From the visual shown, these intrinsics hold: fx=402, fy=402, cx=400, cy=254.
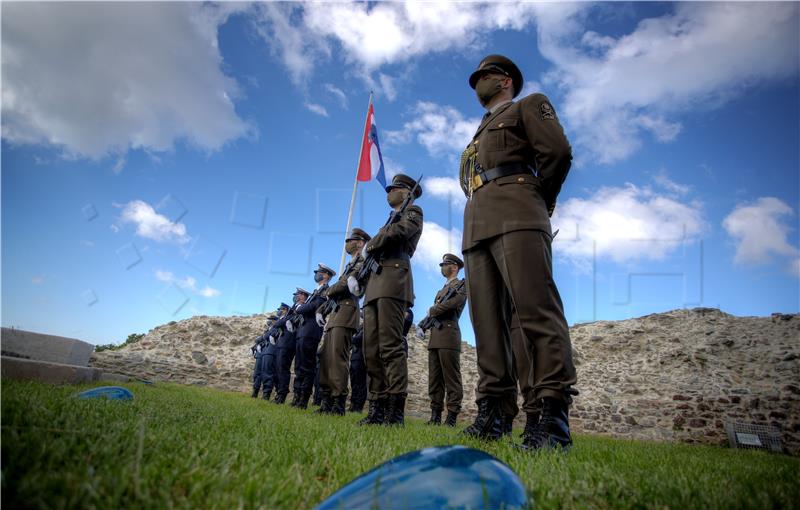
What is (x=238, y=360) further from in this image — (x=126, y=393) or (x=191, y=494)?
(x=191, y=494)

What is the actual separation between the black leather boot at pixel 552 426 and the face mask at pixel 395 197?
9.85ft

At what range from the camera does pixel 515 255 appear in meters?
2.44

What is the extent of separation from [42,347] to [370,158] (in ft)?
26.8

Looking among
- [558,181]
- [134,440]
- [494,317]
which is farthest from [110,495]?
[558,181]

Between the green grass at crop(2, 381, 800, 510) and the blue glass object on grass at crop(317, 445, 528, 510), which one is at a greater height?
the blue glass object on grass at crop(317, 445, 528, 510)

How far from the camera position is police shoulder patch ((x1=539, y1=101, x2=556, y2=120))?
2.61 m

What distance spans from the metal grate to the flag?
9103mm

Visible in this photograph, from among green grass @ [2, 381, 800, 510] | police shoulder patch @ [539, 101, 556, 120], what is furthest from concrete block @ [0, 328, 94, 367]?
police shoulder patch @ [539, 101, 556, 120]

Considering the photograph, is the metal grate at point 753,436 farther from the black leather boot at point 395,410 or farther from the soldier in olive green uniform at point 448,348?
the black leather boot at point 395,410

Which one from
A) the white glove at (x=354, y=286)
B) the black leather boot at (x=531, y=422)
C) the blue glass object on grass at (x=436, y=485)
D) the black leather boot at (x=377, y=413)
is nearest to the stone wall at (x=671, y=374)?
the black leather boot at (x=377, y=413)

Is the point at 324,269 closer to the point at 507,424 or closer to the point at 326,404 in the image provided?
the point at 326,404

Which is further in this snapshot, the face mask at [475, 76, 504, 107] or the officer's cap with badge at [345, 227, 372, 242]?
the officer's cap with badge at [345, 227, 372, 242]

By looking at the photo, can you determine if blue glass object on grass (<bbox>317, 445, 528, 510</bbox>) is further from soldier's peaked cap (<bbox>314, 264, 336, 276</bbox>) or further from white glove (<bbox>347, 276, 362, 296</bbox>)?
soldier's peaked cap (<bbox>314, 264, 336, 276</bbox>)

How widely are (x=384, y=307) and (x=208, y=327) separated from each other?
11963 millimetres
